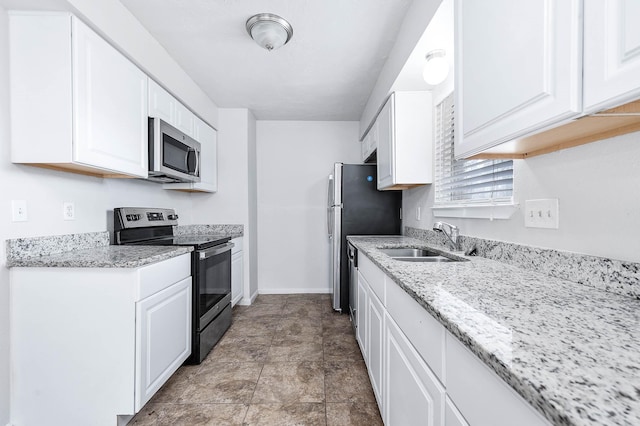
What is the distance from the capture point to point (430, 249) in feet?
6.39

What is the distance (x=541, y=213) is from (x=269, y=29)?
75.2 inches

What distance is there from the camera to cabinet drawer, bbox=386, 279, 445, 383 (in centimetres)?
77

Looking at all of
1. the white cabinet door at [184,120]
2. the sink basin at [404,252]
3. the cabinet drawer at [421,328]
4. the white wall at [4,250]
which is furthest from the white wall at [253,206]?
the cabinet drawer at [421,328]

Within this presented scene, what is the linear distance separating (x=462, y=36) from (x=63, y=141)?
196 centimetres

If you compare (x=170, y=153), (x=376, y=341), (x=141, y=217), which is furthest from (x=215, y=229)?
(x=376, y=341)

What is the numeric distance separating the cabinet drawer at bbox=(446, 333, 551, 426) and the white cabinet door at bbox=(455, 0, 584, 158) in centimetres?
64

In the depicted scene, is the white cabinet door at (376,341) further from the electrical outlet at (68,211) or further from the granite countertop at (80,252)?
the electrical outlet at (68,211)

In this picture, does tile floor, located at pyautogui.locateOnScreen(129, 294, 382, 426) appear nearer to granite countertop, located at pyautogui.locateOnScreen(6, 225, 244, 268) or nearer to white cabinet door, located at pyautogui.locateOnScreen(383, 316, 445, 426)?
white cabinet door, located at pyautogui.locateOnScreen(383, 316, 445, 426)

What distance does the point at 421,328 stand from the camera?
0.90 metres

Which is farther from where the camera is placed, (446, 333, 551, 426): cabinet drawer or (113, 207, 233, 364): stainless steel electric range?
(113, 207, 233, 364): stainless steel electric range

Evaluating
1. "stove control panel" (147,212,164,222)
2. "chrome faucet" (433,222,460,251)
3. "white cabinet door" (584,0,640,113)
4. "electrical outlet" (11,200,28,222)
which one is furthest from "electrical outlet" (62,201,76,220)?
"white cabinet door" (584,0,640,113)

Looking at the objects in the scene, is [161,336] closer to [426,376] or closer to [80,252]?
[80,252]

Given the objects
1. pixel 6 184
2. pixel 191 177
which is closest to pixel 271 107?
pixel 191 177

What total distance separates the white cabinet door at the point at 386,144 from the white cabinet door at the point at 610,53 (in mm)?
1605
